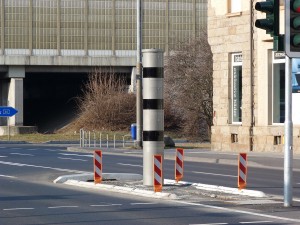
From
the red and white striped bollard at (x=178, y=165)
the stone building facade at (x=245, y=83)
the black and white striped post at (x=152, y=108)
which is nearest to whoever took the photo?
the black and white striped post at (x=152, y=108)

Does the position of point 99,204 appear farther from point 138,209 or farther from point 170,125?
point 170,125

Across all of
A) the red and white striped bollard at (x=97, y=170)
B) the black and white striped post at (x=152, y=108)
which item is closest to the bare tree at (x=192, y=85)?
the red and white striped bollard at (x=97, y=170)

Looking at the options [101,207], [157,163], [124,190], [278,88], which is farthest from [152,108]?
[278,88]

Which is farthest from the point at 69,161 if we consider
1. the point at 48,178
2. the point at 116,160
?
the point at 48,178

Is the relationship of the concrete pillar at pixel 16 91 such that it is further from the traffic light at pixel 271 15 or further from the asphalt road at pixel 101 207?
the traffic light at pixel 271 15

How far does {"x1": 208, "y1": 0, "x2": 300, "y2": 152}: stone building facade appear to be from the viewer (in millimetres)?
38375

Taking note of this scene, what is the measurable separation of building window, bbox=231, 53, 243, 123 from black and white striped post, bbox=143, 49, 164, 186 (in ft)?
66.2

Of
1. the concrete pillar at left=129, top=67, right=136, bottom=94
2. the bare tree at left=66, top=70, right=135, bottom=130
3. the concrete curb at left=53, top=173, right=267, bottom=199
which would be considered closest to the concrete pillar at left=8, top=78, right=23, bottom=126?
the bare tree at left=66, top=70, right=135, bottom=130

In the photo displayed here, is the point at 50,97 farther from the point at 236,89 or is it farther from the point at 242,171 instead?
the point at 242,171

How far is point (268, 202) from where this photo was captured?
17969 mm

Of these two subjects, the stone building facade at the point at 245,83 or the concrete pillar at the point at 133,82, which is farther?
the concrete pillar at the point at 133,82

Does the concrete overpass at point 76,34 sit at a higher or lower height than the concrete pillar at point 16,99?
higher

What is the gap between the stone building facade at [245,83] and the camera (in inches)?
1511

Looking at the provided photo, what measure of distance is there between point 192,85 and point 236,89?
14598mm
